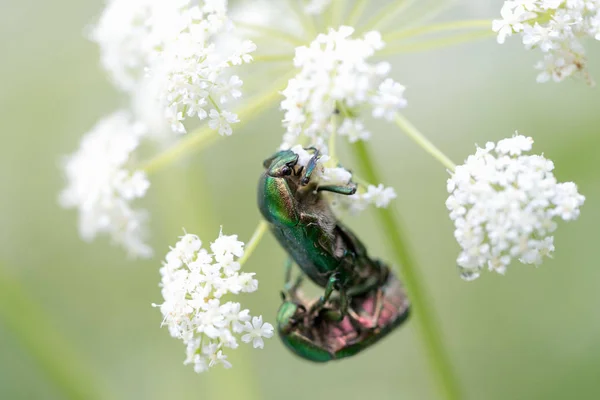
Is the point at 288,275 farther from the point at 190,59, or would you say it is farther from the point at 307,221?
the point at 190,59

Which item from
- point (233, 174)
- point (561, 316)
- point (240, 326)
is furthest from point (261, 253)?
point (240, 326)

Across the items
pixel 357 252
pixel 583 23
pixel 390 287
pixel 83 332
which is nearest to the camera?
pixel 583 23

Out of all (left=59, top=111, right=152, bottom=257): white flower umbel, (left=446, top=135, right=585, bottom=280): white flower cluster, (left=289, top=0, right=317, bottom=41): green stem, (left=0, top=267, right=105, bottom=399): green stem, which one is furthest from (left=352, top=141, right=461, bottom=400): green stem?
(left=0, top=267, right=105, bottom=399): green stem

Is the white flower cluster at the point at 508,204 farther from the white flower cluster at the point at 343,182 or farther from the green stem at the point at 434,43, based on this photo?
the green stem at the point at 434,43

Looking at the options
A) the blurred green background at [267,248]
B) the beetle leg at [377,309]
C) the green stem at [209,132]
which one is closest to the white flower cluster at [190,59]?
the green stem at [209,132]

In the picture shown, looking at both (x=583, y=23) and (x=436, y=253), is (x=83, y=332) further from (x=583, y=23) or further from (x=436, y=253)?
(x=583, y=23)

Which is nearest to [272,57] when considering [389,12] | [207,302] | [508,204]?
[389,12]
